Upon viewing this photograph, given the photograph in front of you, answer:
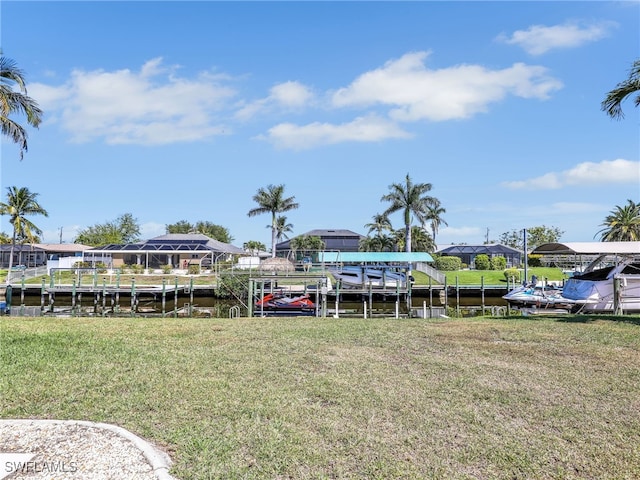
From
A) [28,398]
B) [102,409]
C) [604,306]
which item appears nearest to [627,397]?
[102,409]

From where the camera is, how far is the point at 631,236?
50.4m

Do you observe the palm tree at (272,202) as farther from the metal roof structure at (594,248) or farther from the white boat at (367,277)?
the metal roof structure at (594,248)

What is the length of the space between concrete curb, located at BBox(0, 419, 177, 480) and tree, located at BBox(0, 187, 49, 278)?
4982 cm

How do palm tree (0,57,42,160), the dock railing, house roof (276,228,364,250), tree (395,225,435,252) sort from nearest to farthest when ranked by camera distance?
palm tree (0,57,42,160) < the dock railing < tree (395,225,435,252) < house roof (276,228,364,250)

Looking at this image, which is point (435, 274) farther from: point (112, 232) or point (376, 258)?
point (112, 232)

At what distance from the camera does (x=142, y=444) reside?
4289 mm

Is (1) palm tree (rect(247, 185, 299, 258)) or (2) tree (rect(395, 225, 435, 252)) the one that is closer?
(1) palm tree (rect(247, 185, 299, 258))

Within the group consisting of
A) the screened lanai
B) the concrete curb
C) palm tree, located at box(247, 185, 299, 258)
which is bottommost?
the concrete curb

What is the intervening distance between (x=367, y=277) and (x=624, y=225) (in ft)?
121

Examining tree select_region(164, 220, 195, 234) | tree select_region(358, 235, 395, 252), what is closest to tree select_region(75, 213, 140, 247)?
tree select_region(164, 220, 195, 234)

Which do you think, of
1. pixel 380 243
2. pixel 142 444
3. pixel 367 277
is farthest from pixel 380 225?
pixel 142 444

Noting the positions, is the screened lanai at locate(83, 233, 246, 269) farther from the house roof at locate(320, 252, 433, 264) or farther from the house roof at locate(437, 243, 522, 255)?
the house roof at locate(437, 243, 522, 255)

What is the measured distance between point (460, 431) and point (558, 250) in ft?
54.5

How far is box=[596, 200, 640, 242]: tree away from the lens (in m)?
51.4
